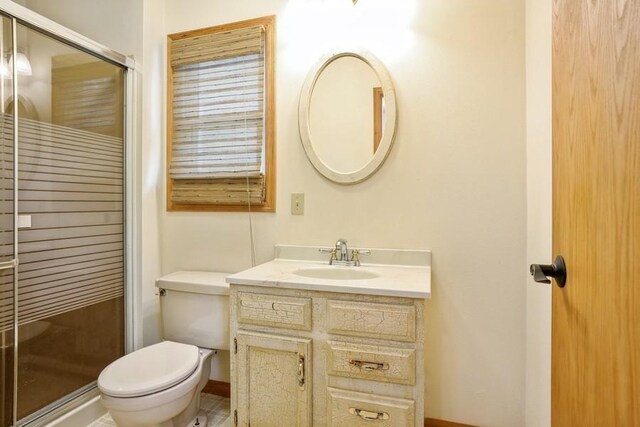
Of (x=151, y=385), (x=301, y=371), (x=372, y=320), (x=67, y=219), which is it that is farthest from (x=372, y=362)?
(x=67, y=219)

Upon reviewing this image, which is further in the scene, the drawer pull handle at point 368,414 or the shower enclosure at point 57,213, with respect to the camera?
the shower enclosure at point 57,213

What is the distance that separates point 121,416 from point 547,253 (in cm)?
179

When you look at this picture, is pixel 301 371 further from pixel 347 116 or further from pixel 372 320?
pixel 347 116

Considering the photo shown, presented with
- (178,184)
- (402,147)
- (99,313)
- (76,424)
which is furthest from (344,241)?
(76,424)

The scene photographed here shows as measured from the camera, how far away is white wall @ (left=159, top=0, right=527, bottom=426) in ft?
4.91

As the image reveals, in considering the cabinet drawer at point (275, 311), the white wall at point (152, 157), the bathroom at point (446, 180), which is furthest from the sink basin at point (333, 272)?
the white wall at point (152, 157)

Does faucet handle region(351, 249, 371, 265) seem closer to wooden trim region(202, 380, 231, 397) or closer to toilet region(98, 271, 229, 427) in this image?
toilet region(98, 271, 229, 427)

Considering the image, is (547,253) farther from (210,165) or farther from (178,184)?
(178,184)

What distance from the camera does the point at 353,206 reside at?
1699 millimetres

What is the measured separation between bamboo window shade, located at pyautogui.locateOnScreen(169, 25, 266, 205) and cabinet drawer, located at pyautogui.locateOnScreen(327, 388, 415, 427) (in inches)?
42.9

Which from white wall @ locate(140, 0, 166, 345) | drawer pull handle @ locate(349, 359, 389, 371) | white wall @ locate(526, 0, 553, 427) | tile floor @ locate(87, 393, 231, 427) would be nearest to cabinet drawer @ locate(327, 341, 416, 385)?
drawer pull handle @ locate(349, 359, 389, 371)

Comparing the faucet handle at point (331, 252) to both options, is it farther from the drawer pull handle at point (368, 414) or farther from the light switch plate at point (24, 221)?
the light switch plate at point (24, 221)

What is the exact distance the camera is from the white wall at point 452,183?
150 centimetres

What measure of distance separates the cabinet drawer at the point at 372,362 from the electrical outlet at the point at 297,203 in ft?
2.52
